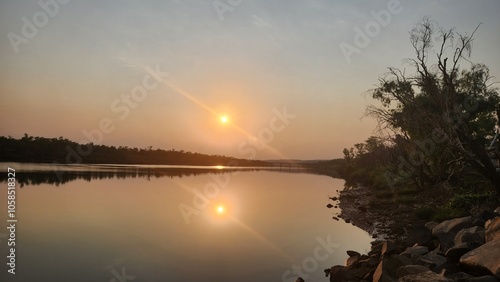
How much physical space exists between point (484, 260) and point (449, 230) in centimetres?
446

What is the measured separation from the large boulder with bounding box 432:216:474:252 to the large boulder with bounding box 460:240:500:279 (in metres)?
2.72

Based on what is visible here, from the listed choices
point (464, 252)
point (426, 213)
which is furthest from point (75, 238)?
point (426, 213)

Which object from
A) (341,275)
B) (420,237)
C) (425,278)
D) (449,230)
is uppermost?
(449,230)

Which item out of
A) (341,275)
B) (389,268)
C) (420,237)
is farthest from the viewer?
(420,237)

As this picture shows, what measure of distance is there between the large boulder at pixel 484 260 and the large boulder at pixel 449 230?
2722 millimetres

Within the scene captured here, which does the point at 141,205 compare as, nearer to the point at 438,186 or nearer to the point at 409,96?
the point at 409,96

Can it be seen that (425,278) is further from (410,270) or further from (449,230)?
(449,230)

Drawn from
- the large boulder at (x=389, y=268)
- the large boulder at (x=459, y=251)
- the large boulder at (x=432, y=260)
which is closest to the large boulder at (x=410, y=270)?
the large boulder at (x=389, y=268)

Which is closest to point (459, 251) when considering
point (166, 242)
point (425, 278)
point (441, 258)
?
point (441, 258)

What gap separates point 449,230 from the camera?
12461 millimetres

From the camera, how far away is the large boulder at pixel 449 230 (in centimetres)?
1185

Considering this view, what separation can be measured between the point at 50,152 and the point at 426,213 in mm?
137586

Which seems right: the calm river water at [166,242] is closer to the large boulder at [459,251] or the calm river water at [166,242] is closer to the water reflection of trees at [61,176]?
the large boulder at [459,251]

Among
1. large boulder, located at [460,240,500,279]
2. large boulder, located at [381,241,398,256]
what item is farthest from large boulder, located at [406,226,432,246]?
large boulder, located at [460,240,500,279]
